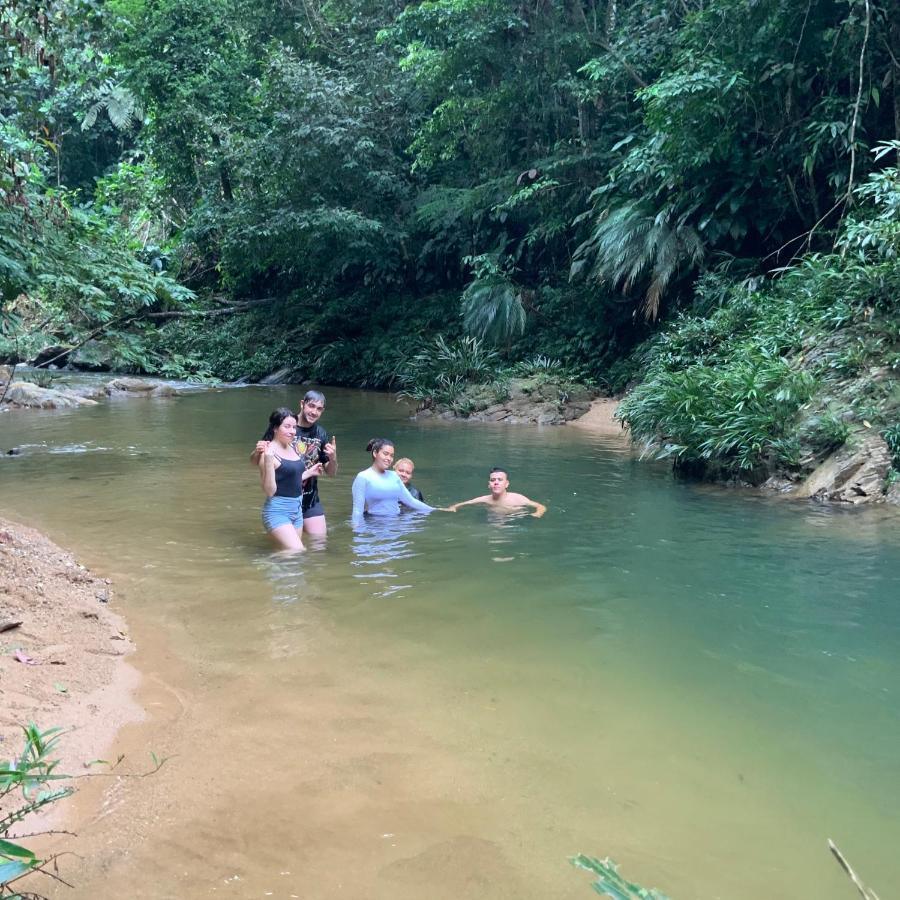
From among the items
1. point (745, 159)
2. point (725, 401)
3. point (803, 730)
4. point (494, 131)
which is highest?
point (494, 131)

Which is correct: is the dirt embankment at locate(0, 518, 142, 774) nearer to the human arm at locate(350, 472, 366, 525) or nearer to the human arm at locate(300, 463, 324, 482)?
the human arm at locate(300, 463, 324, 482)

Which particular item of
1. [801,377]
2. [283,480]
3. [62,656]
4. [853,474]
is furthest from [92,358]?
[62,656]

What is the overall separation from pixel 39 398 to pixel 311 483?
13241mm

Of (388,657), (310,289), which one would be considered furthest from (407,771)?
(310,289)

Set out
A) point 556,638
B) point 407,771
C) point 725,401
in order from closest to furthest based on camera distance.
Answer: point 407,771
point 556,638
point 725,401

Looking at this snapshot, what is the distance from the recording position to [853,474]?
29.6ft

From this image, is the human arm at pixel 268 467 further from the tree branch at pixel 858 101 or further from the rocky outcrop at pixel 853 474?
the tree branch at pixel 858 101

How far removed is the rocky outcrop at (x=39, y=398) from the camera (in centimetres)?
1834

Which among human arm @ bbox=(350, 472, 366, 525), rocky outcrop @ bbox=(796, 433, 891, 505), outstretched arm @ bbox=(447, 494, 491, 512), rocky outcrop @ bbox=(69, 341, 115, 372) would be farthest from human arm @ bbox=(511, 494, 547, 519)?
rocky outcrop @ bbox=(69, 341, 115, 372)

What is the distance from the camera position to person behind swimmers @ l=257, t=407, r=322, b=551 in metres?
6.90

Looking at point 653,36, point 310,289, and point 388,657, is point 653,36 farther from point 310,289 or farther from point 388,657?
point 388,657

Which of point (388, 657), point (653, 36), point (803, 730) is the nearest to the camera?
point (803, 730)

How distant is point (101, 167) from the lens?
40.1m

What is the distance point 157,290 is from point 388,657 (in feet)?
20.8
